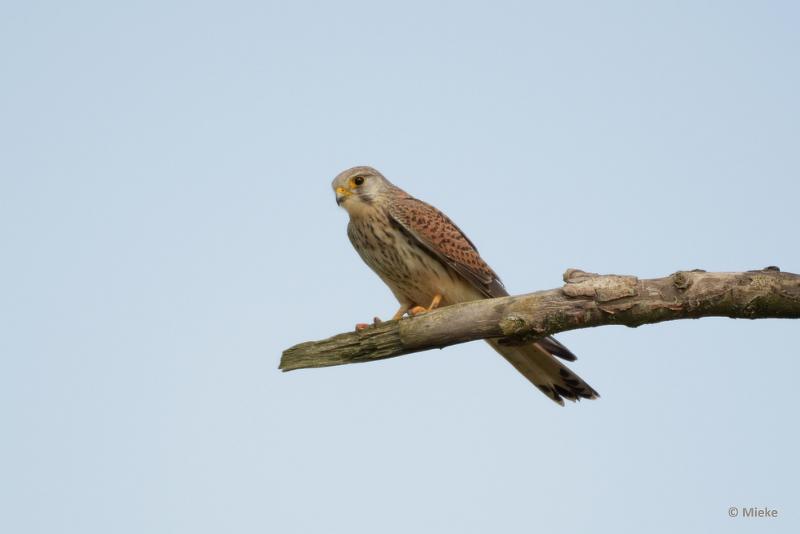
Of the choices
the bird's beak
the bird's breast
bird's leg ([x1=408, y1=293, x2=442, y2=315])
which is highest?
the bird's beak

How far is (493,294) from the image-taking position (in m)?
5.36

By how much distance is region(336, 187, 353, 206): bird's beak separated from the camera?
546 cm

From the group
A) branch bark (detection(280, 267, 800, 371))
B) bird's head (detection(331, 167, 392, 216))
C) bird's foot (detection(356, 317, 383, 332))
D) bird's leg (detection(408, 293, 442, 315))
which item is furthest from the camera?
bird's head (detection(331, 167, 392, 216))

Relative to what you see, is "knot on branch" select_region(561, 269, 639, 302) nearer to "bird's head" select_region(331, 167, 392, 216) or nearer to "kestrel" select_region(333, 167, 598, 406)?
"kestrel" select_region(333, 167, 598, 406)

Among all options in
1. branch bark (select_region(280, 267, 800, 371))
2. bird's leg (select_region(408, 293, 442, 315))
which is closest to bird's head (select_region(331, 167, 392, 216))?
bird's leg (select_region(408, 293, 442, 315))

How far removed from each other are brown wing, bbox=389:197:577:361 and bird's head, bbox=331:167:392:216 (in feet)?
0.48

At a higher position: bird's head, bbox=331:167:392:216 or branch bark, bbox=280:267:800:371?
bird's head, bbox=331:167:392:216

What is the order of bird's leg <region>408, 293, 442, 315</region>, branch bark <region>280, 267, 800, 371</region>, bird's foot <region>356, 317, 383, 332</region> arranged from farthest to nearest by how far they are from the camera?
bird's leg <region>408, 293, 442, 315</region> < bird's foot <region>356, 317, 383, 332</region> < branch bark <region>280, 267, 800, 371</region>

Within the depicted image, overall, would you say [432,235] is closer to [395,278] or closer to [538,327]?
[395,278]

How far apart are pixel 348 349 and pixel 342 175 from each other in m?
1.66

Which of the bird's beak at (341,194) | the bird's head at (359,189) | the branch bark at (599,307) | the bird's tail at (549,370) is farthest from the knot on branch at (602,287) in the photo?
the bird's beak at (341,194)

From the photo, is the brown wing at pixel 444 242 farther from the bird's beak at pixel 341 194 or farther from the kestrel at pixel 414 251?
the bird's beak at pixel 341 194

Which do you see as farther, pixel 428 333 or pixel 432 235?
pixel 432 235

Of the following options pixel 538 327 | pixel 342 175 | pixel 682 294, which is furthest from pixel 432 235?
pixel 682 294
